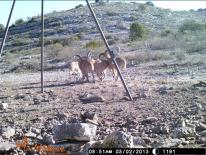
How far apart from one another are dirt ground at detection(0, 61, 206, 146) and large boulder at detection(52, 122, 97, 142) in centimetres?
54

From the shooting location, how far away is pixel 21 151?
9711mm

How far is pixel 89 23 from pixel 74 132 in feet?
177

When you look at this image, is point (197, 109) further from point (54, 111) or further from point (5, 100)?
point (5, 100)

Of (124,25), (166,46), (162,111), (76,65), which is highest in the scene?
(162,111)

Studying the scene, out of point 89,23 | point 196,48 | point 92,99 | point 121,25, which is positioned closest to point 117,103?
point 92,99

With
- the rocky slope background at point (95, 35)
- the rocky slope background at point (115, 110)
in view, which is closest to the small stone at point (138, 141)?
the rocky slope background at point (115, 110)

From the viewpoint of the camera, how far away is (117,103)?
45.4ft

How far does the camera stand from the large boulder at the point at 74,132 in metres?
9.56

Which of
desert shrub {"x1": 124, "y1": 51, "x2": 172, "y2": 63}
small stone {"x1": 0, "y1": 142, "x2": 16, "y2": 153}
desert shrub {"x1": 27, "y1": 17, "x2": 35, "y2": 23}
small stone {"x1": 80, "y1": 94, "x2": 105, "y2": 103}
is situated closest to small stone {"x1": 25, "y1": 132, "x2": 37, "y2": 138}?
small stone {"x1": 0, "y1": 142, "x2": 16, "y2": 153}

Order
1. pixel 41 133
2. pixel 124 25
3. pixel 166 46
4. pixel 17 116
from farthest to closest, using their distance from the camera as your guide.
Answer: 1. pixel 124 25
2. pixel 166 46
3. pixel 17 116
4. pixel 41 133

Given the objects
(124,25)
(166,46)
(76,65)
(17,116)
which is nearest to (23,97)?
(17,116)

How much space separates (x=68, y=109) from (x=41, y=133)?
106 inches

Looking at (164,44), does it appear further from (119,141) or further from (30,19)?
(30,19)

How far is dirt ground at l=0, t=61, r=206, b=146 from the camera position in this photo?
11.5 meters
